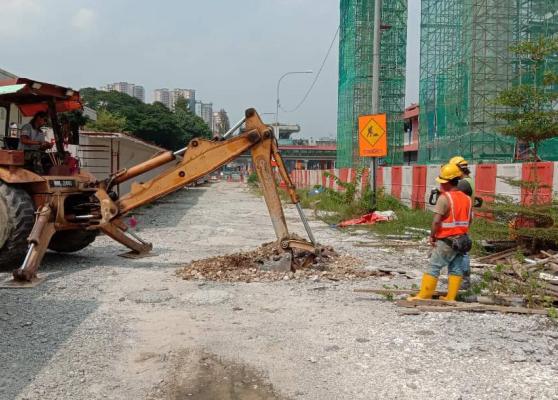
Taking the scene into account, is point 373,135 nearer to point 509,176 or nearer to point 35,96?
point 509,176

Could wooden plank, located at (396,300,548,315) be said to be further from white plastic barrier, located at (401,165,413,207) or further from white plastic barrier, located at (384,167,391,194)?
white plastic barrier, located at (384,167,391,194)

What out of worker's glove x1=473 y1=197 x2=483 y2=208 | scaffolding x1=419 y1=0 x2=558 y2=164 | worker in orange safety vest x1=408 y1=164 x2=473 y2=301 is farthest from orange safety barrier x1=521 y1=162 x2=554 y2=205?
scaffolding x1=419 y1=0 x2=558 y2=164

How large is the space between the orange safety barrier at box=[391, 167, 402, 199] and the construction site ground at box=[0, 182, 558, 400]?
38.4 ft

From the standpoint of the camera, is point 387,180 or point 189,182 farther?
point 387,180

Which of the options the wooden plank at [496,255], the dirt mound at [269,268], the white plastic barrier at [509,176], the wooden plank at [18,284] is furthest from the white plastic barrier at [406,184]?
the wooden plank at [18,284]

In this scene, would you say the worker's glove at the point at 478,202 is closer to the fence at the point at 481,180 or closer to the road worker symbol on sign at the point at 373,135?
the fence at the point at 481,180

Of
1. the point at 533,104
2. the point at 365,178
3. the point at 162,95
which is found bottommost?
the point at 365,178

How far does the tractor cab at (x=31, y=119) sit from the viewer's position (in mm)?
8633

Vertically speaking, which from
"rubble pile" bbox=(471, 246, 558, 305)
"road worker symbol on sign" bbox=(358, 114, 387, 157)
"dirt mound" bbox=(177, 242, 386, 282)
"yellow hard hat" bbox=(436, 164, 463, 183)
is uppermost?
"road worker symbol on sign" bbox=(358, 114, 387, 157)

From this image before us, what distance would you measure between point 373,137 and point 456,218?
10545mm

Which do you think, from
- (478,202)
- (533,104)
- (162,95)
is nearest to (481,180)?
(533,104)

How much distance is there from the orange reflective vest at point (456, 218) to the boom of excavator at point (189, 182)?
257 cm

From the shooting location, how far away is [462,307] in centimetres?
615

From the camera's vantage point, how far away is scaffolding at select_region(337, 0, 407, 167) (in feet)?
130
